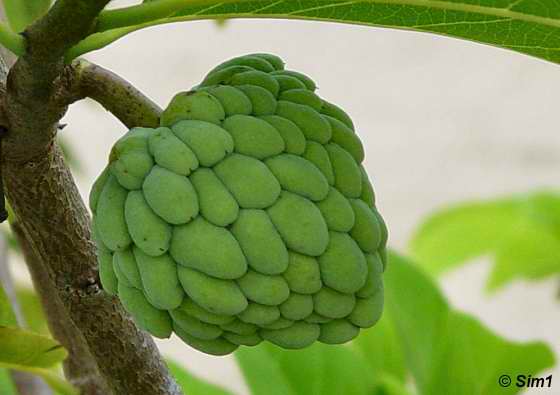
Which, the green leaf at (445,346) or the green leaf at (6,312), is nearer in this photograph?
the green leaf at (6,312)

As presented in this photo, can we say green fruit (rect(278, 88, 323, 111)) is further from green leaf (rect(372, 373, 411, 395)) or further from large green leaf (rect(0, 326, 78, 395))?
green leaf (rect(372, 373, 411, 395))

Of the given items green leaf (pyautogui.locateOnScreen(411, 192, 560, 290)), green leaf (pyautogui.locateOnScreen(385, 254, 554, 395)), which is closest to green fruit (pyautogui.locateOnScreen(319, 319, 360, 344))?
green leaf (pyautogui.locateOnScreen(385, 254, 554, 395))

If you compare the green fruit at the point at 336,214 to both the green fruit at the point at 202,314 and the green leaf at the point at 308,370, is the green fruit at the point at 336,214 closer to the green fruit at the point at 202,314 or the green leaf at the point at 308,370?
the green fruit at the point at 202,314

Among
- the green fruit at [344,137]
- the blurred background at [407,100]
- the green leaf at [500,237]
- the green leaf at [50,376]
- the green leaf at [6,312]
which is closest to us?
the green fruit at [344,137]

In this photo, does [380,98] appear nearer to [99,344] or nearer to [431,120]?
[431,120]

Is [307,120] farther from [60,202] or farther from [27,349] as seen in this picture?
[27,349]

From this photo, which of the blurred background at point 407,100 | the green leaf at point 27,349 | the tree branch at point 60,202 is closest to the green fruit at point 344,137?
the tree branch at point 60,202
